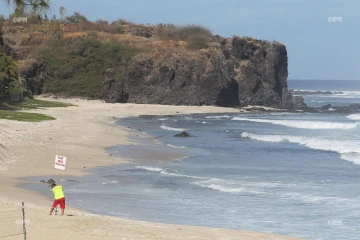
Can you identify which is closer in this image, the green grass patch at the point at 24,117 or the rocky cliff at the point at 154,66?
the green grass patch at the point at 24,117

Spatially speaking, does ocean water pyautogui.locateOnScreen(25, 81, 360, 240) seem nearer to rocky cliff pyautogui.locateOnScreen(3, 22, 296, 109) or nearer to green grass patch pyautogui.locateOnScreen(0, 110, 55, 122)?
green grass patch pyautogui.locateOnScreen(0, 110, 55, 122)

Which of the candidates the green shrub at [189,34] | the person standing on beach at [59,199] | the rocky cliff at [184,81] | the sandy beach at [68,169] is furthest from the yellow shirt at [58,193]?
the green shrub at [189,34]

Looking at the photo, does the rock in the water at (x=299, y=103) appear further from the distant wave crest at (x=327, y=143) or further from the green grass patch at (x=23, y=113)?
the distant wave crest at (x=327, y=143)

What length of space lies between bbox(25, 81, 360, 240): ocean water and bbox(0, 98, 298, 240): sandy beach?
982 millimetres

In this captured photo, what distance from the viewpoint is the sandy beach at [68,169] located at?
14328 mm

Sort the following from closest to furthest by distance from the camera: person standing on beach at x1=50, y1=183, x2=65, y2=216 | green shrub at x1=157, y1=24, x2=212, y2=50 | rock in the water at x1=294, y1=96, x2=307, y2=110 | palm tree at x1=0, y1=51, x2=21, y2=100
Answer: person standing on beach at x1=50, y1=183, x2=65, y2=216
palm tree at x1=0, y1=51, x2=21, y2=100
rock in the water at x1=294, y1=96, x2=307, y2=110
green shrub at x1=157, y1=24, x2=212, y2=50

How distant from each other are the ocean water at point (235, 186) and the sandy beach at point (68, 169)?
982 mm

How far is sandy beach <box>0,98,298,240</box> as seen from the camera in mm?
14328

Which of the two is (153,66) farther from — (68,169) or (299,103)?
(68,169)

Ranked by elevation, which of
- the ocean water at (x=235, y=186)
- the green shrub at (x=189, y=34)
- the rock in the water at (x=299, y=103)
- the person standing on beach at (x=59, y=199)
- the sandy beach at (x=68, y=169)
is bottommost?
the rock in the water at (x=299, y=103)

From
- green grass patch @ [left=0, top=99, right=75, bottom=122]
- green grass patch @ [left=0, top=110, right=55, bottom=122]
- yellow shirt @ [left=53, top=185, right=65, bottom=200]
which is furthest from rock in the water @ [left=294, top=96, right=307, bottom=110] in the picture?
yellow shirt @ [left=53, top=185, right=65, bottom=200]

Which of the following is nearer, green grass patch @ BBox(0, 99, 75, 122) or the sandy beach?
the sandy beach

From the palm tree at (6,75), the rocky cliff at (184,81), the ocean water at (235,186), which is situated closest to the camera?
the ocean water at (235,186)

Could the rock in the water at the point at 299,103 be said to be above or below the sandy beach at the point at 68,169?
below
